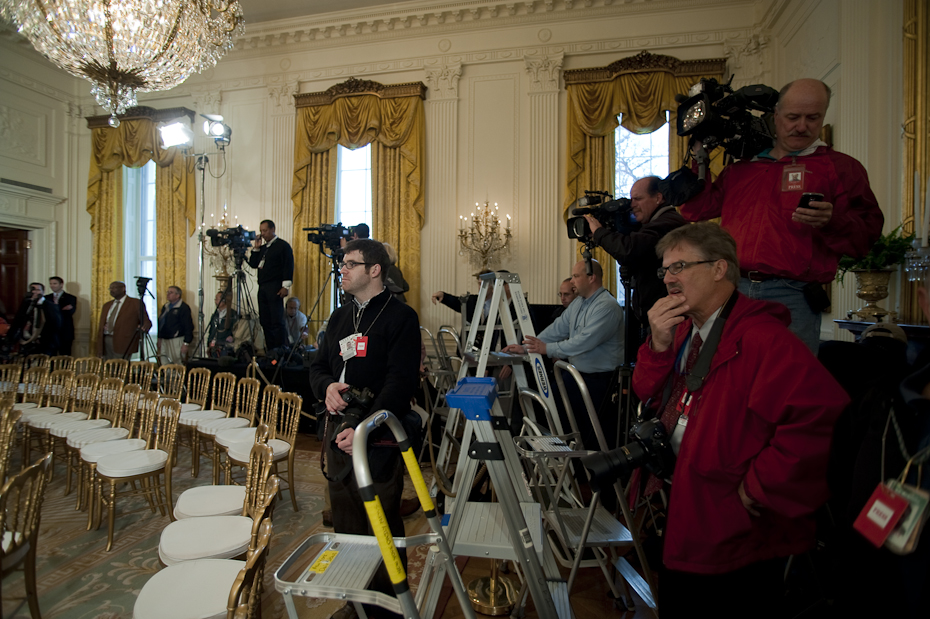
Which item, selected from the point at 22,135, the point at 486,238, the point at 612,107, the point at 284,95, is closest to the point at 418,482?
the point at 486,238

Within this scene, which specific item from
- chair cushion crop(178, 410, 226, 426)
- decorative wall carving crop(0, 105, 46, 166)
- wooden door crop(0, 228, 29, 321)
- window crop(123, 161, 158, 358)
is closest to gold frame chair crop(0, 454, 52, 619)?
chair cushion crop(178, 410, 226, 426)

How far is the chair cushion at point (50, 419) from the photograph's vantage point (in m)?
3.54

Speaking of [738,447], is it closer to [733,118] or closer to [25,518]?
[733,118]

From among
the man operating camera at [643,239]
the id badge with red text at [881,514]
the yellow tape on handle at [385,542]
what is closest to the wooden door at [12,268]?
the man operating camera at [643,239]

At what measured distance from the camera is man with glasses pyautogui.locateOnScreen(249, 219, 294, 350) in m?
6.18

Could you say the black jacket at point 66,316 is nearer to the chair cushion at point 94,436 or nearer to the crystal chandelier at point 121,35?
the crystal chandelier at point 121,35

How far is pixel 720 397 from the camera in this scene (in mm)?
1188

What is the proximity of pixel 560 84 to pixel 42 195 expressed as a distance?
8.85 metres

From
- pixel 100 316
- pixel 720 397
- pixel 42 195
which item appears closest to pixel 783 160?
pixel 720 397

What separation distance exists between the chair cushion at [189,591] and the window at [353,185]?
6237 millimetres

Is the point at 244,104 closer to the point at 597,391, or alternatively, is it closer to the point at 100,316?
the point at 100,316

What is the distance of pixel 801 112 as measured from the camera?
5.42 ft

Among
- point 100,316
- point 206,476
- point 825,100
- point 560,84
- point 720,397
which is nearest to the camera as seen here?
point 720,397

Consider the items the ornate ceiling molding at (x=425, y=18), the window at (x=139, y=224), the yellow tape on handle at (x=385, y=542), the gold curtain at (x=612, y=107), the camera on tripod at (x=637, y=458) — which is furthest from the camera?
the window at (x=139, y=224)
